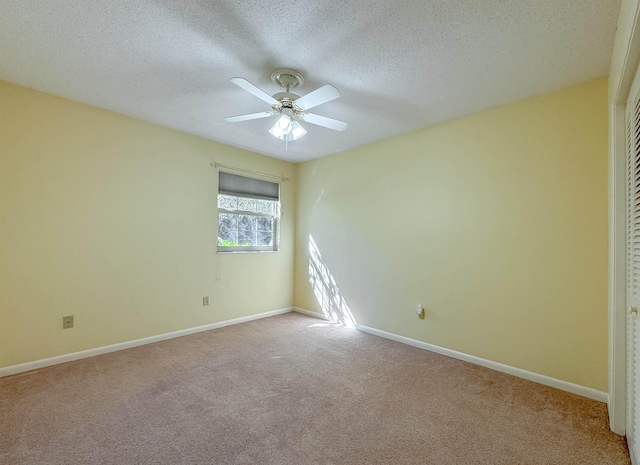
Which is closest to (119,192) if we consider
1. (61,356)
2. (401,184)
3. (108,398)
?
(61,356)

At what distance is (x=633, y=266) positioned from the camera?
5.27 feet

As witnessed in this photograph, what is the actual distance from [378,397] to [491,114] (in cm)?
266

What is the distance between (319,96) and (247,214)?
8.27ft

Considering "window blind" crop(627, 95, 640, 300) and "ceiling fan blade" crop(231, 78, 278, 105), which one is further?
"ceiling fan blade" crop(231, 78, 278, 105)

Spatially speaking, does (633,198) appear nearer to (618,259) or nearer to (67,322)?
(618,259)

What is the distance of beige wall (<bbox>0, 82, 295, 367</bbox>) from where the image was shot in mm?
2439

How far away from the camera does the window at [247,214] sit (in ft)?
12.8

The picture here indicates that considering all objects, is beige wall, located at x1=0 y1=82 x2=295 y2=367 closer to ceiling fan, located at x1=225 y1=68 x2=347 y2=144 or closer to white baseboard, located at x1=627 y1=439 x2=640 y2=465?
ceiling fan, located at x1=225 y1=68 x2=347 y2=144

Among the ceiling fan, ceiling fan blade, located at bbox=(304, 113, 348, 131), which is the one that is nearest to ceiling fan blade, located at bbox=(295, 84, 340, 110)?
the ceiling fan

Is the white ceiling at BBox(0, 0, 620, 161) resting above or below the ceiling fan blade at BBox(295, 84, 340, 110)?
above

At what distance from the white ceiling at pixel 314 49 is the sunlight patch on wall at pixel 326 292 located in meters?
2.24

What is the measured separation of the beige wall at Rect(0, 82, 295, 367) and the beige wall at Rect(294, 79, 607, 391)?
6.14 feet

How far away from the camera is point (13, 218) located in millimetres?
2410

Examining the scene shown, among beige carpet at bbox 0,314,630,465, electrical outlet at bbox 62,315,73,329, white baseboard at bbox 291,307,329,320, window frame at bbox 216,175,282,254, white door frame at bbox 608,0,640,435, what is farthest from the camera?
white baseboard at bbox 291,307,329,320
